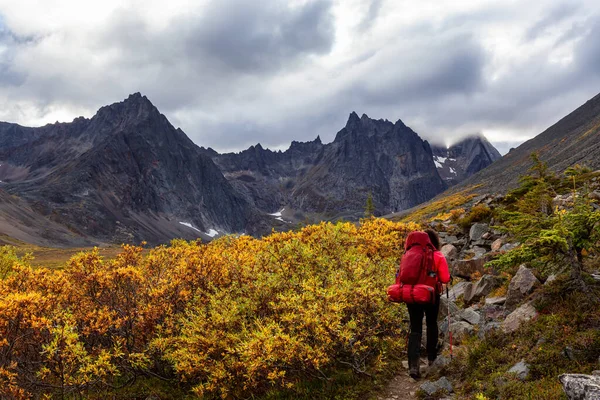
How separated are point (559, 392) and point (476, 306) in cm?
613

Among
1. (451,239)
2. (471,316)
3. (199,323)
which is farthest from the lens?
(451,239)

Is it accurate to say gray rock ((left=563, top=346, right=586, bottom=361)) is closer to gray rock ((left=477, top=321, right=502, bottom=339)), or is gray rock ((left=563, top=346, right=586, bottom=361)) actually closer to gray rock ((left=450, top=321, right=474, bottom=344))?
gray rock ((left=477, top=321, right=502, bottom=339))

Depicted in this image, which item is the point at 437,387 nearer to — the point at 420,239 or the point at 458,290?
the point at 420,239

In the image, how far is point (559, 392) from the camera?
19.4ft

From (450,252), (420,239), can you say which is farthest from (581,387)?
(450,252)

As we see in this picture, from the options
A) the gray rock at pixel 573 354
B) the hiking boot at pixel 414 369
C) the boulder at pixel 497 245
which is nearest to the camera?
the gray rock at pixel 573 354

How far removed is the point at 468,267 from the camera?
1625 cm

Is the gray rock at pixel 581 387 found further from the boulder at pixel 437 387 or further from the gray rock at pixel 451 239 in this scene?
the gray rock at pixel 451 239

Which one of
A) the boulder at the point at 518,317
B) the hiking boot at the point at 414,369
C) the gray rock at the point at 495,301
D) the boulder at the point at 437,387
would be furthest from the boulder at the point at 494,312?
the boulder at the point at 437,387

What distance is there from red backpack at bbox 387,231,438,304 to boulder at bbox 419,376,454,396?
1691 millimetres

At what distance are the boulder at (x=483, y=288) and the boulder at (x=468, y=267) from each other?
10.3 ft

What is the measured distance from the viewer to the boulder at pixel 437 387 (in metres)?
7.79

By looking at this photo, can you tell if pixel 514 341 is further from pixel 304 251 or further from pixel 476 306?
pixel 304 251

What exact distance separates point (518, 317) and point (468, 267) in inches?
313
